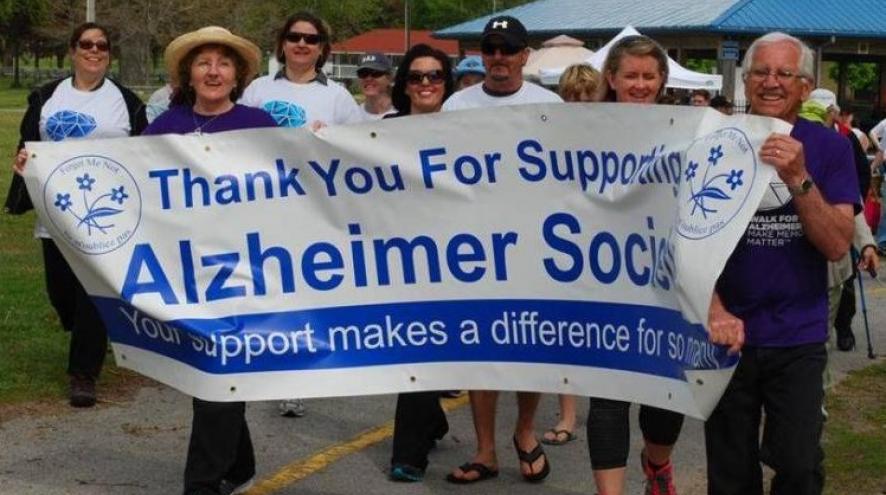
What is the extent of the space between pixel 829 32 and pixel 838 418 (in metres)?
27.4

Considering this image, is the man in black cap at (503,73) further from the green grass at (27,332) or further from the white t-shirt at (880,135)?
the white t-shirt at (880,135)

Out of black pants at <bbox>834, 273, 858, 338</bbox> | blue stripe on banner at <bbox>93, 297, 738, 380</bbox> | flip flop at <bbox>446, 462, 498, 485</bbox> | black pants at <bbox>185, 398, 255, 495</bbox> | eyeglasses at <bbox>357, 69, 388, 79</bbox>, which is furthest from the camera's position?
black pants at <bbox>834, 273, 858, 338</bbox>

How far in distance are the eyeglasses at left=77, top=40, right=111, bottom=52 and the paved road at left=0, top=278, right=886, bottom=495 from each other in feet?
5.98

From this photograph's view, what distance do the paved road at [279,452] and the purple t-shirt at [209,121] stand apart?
1.54m

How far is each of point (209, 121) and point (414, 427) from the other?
160cm

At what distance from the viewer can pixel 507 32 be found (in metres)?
6.72

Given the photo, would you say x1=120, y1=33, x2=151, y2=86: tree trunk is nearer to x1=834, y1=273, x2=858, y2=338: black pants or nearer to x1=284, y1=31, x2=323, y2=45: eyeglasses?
x1=834, y1=273, x2=858, y2=338: black pants

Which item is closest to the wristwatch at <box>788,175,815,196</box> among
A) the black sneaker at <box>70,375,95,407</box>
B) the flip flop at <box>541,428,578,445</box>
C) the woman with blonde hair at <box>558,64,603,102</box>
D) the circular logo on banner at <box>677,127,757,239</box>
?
the circular logo on banner at <box>677,127,757,239</box>

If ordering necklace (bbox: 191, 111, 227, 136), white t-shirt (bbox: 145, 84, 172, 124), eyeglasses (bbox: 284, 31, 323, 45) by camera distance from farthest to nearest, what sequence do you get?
white t-shirt (bbox: 145, 84, 172, 124)
eyeglasses (bbox: 284, 31, 323, 45)
necklace (bbox: 191, 111, 227, 136)

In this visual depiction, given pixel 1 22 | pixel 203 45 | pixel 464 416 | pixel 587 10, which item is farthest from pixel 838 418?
pixel 1 22

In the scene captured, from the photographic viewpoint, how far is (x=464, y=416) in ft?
Result: 26.5

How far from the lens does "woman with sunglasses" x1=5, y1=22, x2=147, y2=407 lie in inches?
303

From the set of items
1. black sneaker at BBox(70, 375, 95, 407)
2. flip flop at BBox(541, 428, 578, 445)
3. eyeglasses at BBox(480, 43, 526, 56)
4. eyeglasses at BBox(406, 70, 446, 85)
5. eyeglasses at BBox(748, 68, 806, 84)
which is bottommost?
flip flop at BBox(541, 428, 578, 445)

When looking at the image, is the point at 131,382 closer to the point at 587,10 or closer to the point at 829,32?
the point at 829,32
